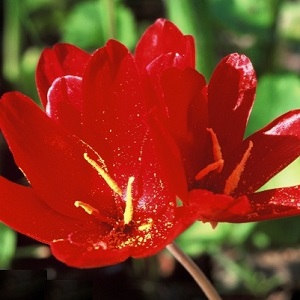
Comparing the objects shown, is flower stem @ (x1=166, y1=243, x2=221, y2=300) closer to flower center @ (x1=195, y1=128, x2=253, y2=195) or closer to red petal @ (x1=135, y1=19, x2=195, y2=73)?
flower center @ (x1=195, y1=128, x2=253, y2=195)

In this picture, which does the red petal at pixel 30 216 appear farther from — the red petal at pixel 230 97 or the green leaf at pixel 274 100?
the green leaf at pixel 274 100

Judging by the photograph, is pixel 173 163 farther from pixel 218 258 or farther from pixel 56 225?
pixel 218 258

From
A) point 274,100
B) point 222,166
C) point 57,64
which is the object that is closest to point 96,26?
point 274,100

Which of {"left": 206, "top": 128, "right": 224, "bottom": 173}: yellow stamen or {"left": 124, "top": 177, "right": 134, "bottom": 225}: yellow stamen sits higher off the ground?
{"left": 206, "top": 128, "right": 224, "bottom": 173}: yellow stamen

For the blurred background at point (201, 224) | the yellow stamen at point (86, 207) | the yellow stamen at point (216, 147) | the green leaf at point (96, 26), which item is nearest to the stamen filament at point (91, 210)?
the yellow stamen at point (86, 207)

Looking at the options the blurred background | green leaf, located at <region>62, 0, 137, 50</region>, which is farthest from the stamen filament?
green leaf, located at <region>62, 0, 137, 50</region>

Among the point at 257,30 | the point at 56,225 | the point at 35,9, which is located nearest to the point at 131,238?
the point at 56,225
